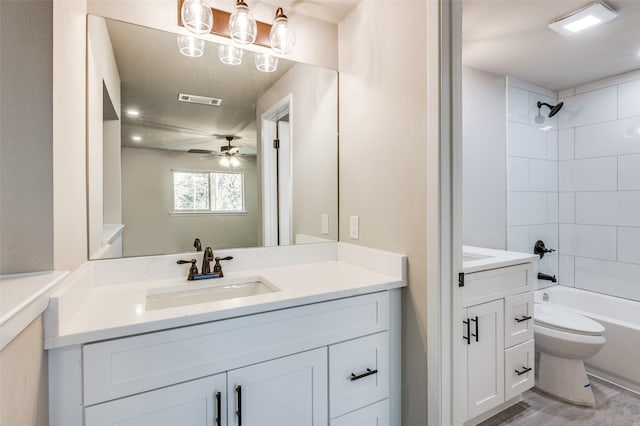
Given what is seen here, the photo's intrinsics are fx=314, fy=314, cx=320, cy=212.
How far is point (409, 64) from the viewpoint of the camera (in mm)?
1309

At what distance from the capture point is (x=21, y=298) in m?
0.64

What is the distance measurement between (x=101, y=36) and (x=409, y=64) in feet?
4.14

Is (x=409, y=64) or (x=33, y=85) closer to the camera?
(x=33, y=85)

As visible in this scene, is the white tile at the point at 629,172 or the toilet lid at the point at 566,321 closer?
the toilet lid at the point at 566,321

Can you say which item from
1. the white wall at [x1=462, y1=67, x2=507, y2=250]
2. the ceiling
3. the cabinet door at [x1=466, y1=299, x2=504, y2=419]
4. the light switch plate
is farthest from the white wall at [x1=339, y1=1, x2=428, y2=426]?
the white wall at [x1=462, y1=67, x2=507, y2=250]

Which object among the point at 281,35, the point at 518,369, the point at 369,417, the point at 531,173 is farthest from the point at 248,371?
the point at 531,173

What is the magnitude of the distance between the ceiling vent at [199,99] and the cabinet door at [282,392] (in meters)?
1.19

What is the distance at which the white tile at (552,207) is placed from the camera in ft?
9.79

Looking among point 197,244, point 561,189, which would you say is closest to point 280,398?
point 197,244

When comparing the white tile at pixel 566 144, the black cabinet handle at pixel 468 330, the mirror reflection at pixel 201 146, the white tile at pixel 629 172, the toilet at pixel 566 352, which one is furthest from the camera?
the white tile at pixel 566 144

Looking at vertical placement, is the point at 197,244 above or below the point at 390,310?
above

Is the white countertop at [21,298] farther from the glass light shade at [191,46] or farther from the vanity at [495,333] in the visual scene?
the vanity at [495,333]

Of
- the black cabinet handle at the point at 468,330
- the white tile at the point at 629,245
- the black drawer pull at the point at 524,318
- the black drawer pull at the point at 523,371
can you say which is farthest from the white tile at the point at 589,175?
the black cabinet handle at the point at 468,330

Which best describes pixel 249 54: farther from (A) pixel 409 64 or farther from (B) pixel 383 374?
(B) pixel 383 374
